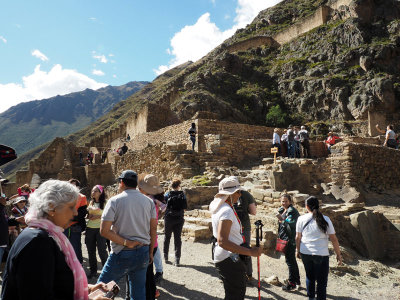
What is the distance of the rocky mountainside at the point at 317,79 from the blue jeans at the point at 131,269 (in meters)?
28.8


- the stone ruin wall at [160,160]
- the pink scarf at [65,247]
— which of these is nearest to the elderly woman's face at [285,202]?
the pink scarf at [65,247]

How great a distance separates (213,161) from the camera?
13.0 meters

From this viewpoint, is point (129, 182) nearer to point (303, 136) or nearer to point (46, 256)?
point (46, 256)

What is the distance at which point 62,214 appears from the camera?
1992mm

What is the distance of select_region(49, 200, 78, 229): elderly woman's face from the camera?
1954 millimetres

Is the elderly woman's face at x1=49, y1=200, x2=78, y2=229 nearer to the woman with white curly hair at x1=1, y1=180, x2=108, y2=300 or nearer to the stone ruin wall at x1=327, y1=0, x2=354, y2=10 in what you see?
the woman with white curly hair at x1=1, y1=180, x2=108, y2=300

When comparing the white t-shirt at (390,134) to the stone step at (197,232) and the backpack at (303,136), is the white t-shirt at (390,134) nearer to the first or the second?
the backpack at (303,136)

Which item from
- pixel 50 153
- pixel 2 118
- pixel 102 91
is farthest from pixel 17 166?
pixel 102 91

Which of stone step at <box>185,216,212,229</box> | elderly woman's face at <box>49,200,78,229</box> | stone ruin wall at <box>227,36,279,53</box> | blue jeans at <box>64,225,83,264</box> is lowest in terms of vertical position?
stone step at <box>185,216,212,229</box>

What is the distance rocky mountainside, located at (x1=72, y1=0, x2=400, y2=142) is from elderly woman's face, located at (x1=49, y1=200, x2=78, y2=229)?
29.9m

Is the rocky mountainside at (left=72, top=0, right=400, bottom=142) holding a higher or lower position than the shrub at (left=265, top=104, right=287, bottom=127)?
higher

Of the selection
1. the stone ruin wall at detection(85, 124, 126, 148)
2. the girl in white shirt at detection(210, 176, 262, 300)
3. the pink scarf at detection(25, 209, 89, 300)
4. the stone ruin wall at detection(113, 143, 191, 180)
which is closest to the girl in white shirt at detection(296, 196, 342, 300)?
the girl in white shirt at detection(210, 176, 262, 300)

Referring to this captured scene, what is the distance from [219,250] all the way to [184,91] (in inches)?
1448

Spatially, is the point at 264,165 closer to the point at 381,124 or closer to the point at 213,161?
the point at 213,161
